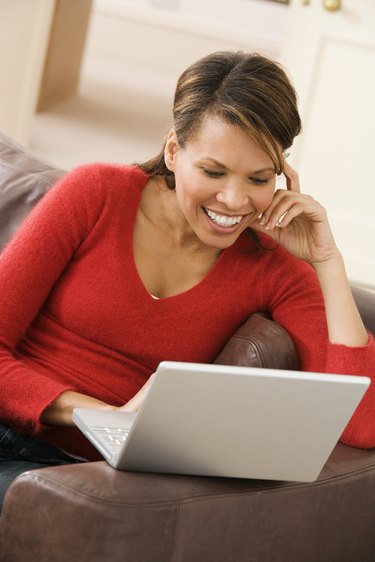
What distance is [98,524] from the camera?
140 cm

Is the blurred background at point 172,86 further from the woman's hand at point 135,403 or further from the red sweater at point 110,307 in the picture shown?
the woman's hand at point 135,403

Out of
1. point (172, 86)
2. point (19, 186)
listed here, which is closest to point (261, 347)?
point (19, 186)

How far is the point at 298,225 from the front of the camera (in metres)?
2.08

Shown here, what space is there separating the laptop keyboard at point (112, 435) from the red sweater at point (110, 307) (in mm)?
262

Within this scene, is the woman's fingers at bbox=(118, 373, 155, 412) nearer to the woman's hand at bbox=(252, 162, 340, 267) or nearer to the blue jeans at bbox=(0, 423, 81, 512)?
the blue jeans at bbox=(0, 423, 81, 512)

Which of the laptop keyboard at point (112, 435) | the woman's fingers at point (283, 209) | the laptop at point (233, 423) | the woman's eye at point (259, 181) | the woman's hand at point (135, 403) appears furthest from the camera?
the woman's fingers at point (283, 209)

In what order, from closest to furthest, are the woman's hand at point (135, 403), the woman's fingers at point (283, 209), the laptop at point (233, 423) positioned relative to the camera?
the laptop at point (233, 423) → the woman's hand at point (135, 403) → the woman's fingers at point (283, 209)

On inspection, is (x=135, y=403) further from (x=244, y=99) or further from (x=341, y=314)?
(x=244, y=99)

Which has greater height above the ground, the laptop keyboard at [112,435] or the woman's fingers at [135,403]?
the laptop keyboard at [112,435]

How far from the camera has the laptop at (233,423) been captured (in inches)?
54.4

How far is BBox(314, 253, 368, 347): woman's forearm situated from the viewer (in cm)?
194

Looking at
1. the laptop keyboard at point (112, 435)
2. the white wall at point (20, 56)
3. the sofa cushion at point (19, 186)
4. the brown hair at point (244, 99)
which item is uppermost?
the brown hair at point (244, 99)

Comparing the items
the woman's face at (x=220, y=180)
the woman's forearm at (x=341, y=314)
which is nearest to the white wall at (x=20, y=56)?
the woman's face at (x=220, y=180)

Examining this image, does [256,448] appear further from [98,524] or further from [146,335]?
[146,335]
